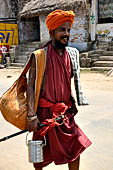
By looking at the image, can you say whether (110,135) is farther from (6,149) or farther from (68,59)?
(68,59)

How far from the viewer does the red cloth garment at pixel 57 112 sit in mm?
1949

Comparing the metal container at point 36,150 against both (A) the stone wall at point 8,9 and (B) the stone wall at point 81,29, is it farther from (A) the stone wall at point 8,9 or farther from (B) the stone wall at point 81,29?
Result: (A) the stone wall at point 8,9

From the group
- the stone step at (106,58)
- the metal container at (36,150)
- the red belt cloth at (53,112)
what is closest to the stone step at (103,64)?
the stone step at (106,58)

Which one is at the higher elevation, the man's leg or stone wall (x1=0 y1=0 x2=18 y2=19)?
stone wall (x1=0 y1=0 x2=18 y2=19)

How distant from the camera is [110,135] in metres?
3.38

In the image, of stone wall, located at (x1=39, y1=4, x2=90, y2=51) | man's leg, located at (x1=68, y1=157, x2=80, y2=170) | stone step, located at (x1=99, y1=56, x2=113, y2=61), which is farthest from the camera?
stone wall, located at (x1=39, y1=4, x2=90, y2=51)

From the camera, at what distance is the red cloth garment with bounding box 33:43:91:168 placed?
195 centimetres

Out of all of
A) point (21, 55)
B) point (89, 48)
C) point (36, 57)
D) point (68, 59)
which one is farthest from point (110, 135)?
point (21, 55)

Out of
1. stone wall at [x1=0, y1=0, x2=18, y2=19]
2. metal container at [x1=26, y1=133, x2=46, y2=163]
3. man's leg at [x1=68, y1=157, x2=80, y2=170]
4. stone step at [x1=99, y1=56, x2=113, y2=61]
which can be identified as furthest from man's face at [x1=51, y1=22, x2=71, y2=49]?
stone wall at [x1=0, y1=0, x2=18, y2=19]

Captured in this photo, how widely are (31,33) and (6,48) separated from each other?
2.37 meters

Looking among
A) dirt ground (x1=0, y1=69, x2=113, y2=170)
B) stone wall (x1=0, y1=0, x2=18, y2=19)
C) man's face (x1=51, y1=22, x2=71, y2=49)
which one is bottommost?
dirt ground (x1=0, y1=69, x2=113, y2=170)

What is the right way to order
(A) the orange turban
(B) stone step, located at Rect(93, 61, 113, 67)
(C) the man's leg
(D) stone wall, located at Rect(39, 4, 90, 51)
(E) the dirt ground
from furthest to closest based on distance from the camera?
(D) stone wall, located at Rect(39, 4, 90, 51) → (B) stone step, located at Rect(93, 61, 113, 67) → (E) the dirt ground → (C) the man's leg → (A) the orange turban

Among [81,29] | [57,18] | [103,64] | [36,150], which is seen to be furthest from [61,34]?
[81,29]

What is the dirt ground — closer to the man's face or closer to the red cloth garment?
the red cloth garment
